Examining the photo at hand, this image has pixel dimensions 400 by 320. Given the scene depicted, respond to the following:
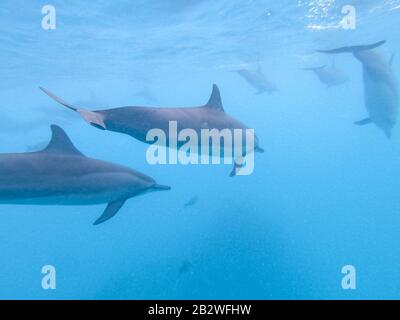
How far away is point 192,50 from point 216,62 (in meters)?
3.98

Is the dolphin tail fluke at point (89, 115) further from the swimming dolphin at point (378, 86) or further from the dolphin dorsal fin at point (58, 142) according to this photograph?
the swimming dolphin at point (378, 86)

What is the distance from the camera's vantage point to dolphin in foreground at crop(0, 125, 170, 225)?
20.3 feet

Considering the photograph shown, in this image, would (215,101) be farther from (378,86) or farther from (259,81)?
(259,81)

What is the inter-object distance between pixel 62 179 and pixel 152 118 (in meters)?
1.78

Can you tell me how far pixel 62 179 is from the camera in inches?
259

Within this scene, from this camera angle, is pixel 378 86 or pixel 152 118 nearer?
pixel 152 118

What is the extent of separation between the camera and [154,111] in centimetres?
645

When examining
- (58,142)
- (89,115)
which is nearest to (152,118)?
(89,115)

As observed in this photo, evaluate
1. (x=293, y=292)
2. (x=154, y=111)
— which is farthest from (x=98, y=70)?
(x=154, y=111)

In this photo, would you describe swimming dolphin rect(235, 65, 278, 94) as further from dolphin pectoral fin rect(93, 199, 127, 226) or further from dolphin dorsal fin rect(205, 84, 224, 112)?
dolphin pectoral fin rect(93, 199, 127, 226)

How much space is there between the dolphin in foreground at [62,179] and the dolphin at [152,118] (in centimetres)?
117

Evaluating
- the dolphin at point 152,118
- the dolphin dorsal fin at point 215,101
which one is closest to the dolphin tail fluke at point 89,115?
the dolphin at point 152,118

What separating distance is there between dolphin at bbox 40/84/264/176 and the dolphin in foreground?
1169 mm
